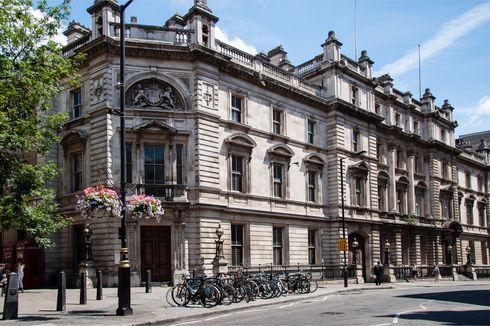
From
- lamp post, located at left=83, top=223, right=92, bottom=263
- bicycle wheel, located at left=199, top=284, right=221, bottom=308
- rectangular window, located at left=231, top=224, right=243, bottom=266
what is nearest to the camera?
bicycle wheel, located at left=199, top=284, right=221, bottom=308

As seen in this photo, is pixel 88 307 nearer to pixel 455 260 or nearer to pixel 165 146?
pixel 165 146

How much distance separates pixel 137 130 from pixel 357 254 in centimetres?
2111

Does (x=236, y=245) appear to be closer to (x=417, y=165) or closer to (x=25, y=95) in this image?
(x=25, y=95)

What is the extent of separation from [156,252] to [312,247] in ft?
45.8

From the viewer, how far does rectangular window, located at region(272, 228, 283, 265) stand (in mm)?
37125

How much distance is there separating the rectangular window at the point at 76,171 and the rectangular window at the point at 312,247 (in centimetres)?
1668

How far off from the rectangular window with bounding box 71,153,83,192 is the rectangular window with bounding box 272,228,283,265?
12.7m

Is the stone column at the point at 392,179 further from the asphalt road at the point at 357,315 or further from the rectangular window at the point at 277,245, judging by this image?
the asphalt road at the point at 357,315

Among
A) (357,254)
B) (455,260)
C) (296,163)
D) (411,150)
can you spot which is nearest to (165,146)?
(296,163)

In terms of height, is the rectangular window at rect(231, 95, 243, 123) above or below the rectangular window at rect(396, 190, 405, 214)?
above

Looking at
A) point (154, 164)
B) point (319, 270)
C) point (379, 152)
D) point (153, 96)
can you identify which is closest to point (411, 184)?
point (379, 152)

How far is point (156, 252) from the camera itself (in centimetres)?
3050

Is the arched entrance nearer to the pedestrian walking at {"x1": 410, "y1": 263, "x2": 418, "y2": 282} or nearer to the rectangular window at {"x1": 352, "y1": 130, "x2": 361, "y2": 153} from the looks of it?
the pedestrian walking at {"x1": 410, "y1": 263, "x2": 418, "y2": 282}

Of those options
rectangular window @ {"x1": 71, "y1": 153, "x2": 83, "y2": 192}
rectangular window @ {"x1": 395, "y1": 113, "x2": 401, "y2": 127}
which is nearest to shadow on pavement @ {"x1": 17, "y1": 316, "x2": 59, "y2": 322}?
rectangular window @ {"x1": 71, "y1": 153, "x2": 83, "y2": 192}
